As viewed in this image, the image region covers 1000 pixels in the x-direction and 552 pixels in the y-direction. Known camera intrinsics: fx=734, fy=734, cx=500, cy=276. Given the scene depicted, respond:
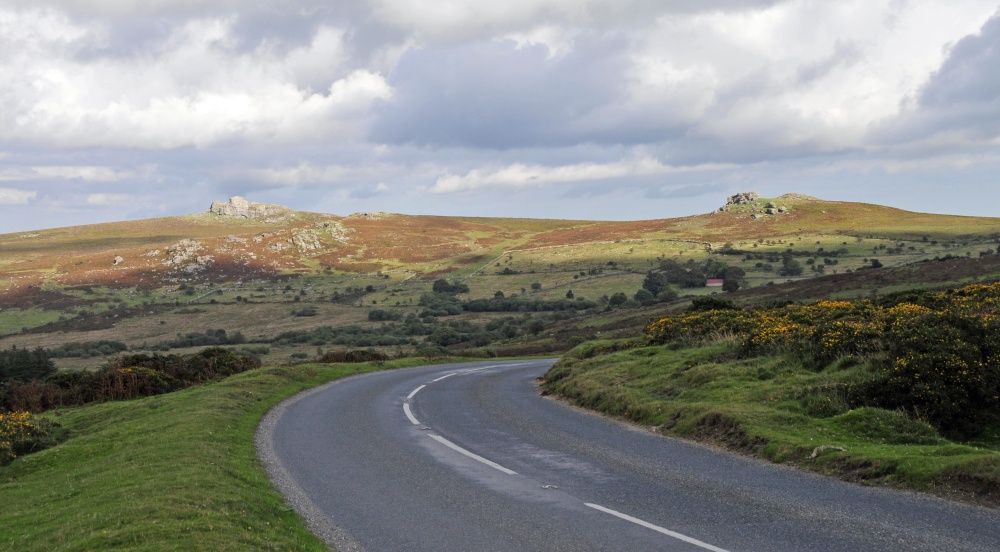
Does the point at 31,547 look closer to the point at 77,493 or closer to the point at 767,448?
the point at 77,493

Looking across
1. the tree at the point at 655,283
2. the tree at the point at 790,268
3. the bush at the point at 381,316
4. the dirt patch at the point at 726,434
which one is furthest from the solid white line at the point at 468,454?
the tree at the point at 790,268

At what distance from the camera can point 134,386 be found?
25188mm

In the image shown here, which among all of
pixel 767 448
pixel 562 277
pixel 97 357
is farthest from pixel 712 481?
pixel 562 277

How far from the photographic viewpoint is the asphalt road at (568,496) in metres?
7.79

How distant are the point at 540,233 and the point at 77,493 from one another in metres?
134

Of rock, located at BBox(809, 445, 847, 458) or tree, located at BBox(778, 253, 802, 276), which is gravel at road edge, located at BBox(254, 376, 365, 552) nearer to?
rock, located at BBox(809, 445, 847, 458)

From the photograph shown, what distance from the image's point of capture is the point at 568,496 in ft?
32.4

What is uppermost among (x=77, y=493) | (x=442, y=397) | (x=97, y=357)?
(x=77, y=493)

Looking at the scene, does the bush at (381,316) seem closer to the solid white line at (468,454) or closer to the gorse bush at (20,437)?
the gorse bush at (20,437)

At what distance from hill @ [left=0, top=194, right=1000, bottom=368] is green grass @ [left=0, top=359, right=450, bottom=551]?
109ft

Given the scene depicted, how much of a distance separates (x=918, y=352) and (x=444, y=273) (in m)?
90.2

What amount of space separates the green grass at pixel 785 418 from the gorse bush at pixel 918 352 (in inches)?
18.0

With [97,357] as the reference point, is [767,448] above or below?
above

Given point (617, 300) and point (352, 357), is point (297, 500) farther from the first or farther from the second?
point (617, 300)
